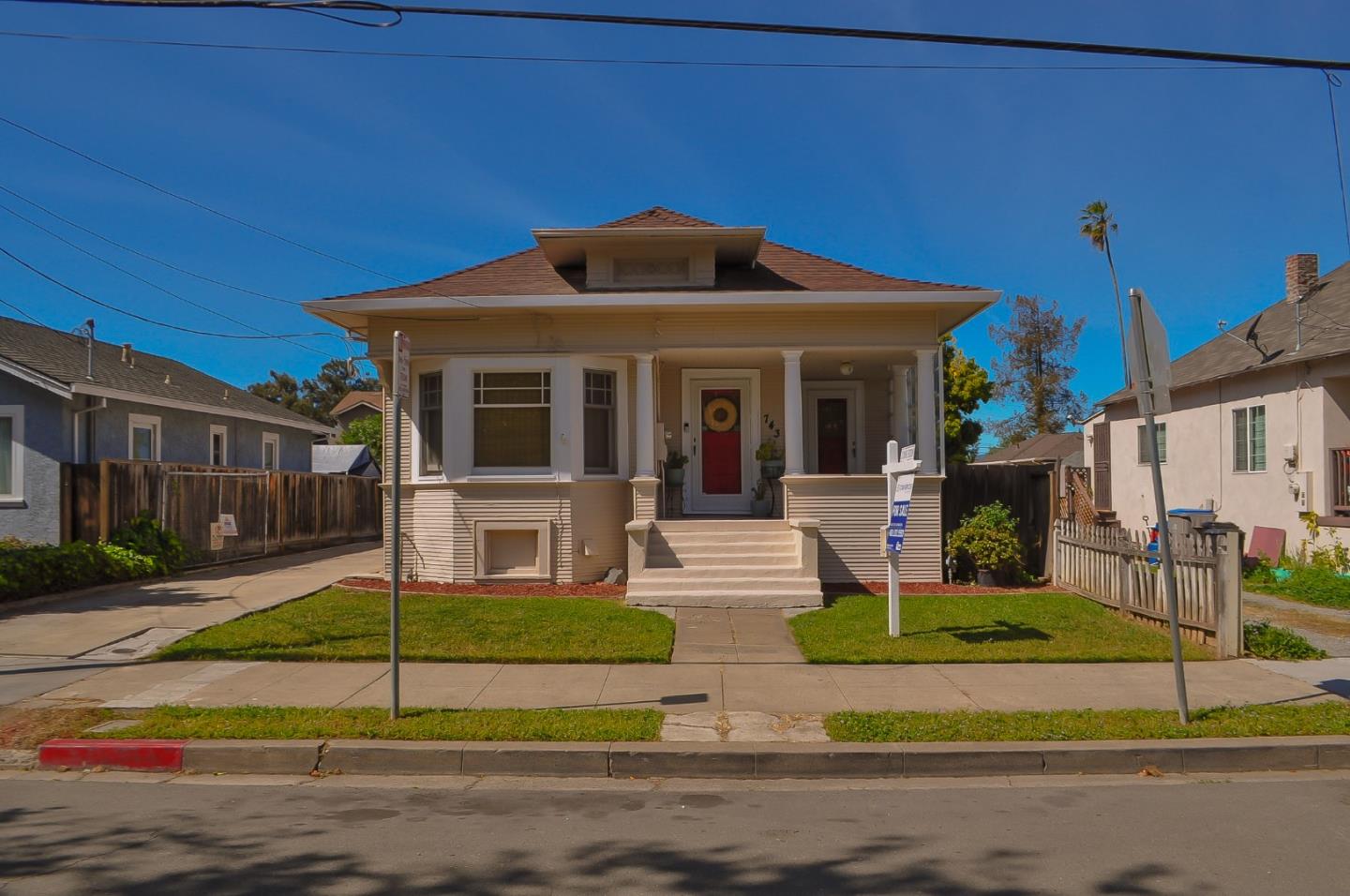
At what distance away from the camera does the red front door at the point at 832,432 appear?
16.9m

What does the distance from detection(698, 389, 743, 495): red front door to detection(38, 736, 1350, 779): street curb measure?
31.4ft

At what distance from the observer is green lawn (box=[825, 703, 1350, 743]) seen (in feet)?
22.4

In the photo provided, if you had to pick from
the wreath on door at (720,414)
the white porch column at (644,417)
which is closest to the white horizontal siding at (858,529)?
the white porch column at (644,417)

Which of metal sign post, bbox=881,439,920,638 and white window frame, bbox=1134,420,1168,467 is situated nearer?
metal sign post, bbox=881,439,920,638

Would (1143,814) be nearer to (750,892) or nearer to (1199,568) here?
(750,892)

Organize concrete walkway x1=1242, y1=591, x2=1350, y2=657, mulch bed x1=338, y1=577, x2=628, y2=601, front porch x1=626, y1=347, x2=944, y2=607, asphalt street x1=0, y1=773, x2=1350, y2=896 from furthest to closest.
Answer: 1. mulch bed x1=338, y1=577, x2=628, y2=601
2. front porch x1=626, y1=347, x2=944, y2=607
3. concrete walkway x1=1242, y1=591, x2=1350, y2=657
4. asphalt street x1=0, y1=773, x2=1350, y2=896

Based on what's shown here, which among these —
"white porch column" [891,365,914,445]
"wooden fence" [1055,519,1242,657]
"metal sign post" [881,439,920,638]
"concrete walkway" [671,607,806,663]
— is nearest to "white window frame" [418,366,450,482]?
"concrete walkway" [671,607,806,663]

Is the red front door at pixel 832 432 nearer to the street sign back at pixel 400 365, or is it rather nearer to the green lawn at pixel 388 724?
the green lawn at pixel 388 724

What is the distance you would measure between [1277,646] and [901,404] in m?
7.26

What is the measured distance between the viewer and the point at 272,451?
25594 millimetres

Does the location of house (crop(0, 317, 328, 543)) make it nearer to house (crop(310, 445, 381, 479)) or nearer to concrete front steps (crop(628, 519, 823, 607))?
house (crop(310, 445, 381, 479))

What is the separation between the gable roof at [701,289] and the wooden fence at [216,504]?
5.12 meters

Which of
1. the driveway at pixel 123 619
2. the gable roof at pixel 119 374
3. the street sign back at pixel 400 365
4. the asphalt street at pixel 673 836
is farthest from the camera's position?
the gable roof at pixel 119 374

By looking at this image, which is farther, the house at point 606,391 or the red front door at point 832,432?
the red front door at point 832,432
